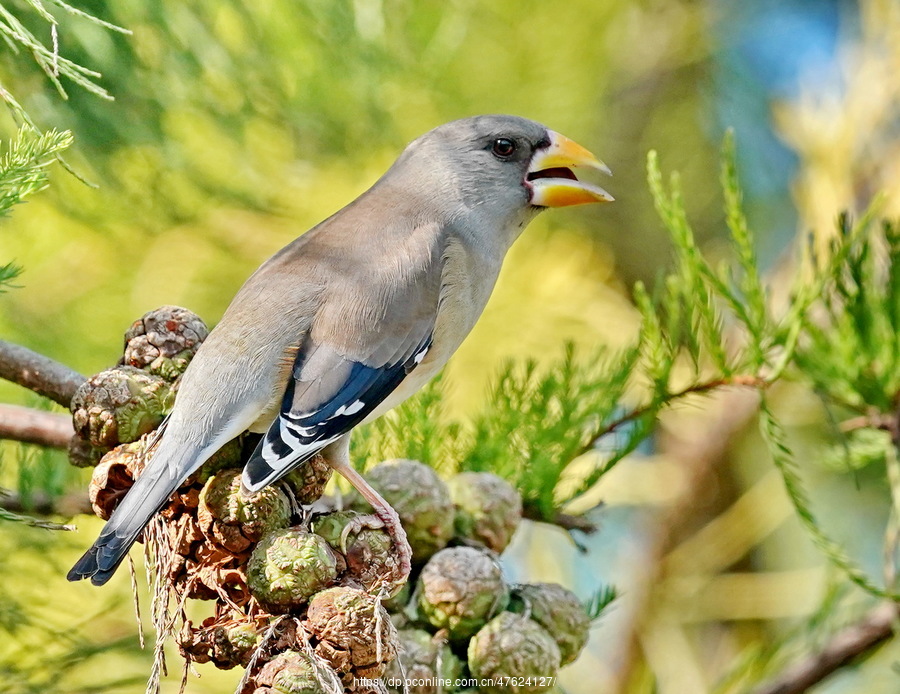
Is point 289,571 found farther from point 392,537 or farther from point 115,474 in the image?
point 115,474

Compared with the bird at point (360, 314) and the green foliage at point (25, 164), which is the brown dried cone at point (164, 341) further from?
the green foliage at point (25, 164)

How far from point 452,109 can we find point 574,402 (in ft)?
3.60

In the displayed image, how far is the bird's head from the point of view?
249 cm

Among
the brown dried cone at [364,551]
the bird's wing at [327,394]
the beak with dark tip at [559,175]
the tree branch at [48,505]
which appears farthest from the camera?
the beak with dark tip at [559,175]

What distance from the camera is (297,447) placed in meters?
1.56

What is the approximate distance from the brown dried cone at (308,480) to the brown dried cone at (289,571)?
0.61 feet

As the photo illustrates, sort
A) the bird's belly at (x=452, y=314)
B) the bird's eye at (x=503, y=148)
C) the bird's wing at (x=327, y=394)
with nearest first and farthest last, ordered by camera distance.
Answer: the bird's wing at (x=327, y=394)
the bird's belly at (x=452, y=314)
the bird's eye at (x=503, y=148)

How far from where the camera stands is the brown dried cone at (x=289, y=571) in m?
1.19

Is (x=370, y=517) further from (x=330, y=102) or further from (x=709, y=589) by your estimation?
(x=709, y=589)

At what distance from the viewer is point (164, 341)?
150 centimetres

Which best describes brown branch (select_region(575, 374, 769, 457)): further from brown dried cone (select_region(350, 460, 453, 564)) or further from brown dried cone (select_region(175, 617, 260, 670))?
brown dried cone (select_region(175, 617, 260, 670))

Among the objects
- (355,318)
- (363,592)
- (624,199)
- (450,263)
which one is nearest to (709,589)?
(624,199)

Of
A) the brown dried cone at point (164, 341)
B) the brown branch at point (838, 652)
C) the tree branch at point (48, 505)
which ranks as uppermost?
the brown dried cone at point (164, 341)

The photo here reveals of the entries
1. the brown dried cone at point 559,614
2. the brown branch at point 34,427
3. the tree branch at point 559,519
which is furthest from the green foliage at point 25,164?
the tree branch at point 559,519
